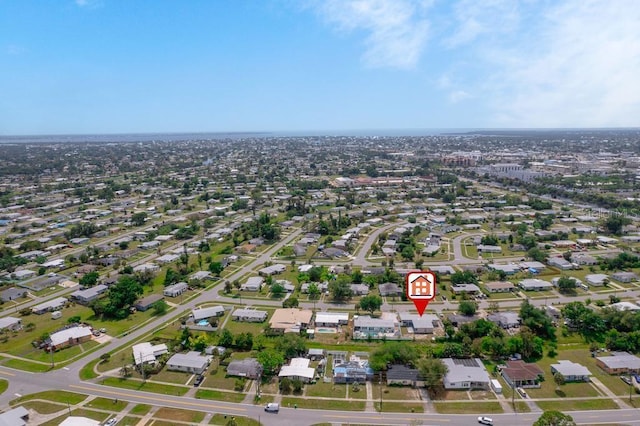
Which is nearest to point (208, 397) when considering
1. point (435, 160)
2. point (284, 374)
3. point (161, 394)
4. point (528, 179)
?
point (161, 394)

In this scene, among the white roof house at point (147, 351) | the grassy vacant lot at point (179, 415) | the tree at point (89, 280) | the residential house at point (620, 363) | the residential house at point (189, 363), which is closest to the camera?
the grassy vacant lot at point (179, 415)

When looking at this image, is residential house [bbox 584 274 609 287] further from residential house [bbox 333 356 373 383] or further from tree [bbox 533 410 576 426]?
residential house [bbox 333 356 373 383]

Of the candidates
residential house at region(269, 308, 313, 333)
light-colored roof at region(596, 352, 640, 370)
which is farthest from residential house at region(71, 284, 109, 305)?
light-colored roof at region(596, 352, 640, 370)

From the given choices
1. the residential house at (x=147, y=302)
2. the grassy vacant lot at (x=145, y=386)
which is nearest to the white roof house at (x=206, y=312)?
the residential house at (x=147, y=302)

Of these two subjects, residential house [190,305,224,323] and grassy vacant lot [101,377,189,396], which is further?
residential house [190,305,224,323]

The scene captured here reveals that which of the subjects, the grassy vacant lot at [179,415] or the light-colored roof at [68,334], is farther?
the light-colored roof at [68,334]

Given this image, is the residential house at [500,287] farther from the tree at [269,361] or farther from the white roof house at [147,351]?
the white roof house at [147,351]

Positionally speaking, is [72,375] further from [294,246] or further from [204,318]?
[294,246]
